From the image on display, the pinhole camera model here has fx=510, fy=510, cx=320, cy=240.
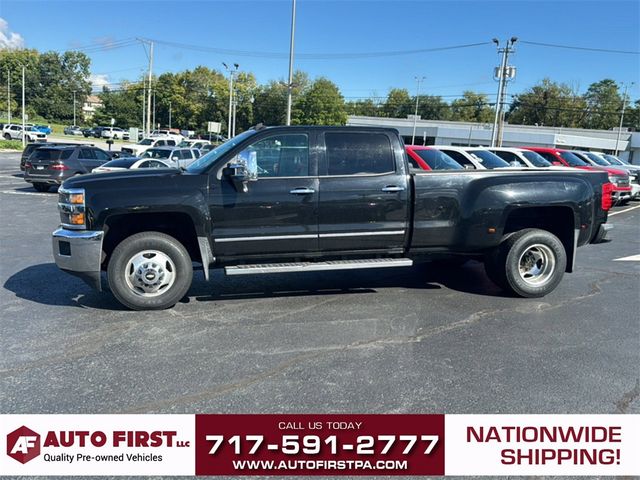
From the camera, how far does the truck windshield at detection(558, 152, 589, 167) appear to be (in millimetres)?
17547

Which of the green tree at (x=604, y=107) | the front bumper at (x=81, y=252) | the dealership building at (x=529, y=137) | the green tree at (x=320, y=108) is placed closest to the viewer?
the front bumper at (x=81, y=252)

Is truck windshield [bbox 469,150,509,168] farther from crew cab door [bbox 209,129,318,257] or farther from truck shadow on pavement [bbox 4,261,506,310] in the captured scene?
crew cab door [bbox 209,129,318,257]

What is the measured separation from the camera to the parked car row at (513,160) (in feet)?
28.9

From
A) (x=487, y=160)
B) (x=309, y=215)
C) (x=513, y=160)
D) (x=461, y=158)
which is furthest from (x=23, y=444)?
(x=513, y=160)

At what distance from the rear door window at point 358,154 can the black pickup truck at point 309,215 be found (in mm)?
13

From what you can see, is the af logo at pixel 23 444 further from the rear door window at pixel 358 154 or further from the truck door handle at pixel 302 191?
the rear door window at pixel 358 154

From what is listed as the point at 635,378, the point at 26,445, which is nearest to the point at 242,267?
the point at 26,445

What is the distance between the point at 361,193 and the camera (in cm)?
568

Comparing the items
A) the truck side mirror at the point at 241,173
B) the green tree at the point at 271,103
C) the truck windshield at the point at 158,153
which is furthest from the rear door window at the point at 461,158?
the green tree at the point at 271,103


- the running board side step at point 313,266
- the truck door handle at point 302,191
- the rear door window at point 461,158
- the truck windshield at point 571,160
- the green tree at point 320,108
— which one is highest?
the green tree at point 320,108

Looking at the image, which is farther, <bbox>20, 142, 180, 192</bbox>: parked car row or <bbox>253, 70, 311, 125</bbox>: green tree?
<bbox>253, 70, 311, 125</bbox>: green tree

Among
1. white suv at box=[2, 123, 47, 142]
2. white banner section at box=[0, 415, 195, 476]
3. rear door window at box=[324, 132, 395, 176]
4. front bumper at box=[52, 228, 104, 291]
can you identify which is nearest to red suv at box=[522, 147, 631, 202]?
rear door window at box=[324, 132, 395, 176]

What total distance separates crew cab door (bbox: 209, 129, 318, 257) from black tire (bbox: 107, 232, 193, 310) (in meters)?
0.42

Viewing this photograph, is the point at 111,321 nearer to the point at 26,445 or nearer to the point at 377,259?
the point at 26,445
